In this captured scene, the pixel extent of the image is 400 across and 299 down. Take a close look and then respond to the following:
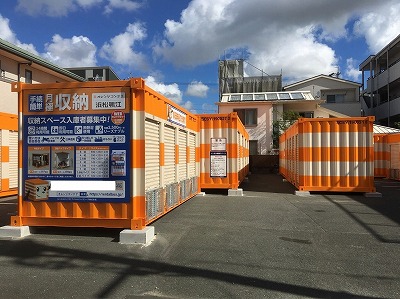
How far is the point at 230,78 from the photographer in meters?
39.6

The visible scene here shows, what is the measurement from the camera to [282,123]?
97.0ft

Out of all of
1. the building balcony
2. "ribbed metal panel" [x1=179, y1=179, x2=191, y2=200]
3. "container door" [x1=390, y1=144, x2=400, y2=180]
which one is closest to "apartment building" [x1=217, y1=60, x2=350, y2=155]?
the building balcony

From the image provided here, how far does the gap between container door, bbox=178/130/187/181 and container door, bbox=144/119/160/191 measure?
2.05m

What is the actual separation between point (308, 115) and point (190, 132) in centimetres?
2354

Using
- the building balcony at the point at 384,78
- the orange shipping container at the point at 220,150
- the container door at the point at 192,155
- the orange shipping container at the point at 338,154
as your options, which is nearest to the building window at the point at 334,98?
the building balcony at the point at 384,78

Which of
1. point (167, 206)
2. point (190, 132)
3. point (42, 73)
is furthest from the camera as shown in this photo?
point (42, 73)

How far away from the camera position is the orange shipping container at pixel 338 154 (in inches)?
468

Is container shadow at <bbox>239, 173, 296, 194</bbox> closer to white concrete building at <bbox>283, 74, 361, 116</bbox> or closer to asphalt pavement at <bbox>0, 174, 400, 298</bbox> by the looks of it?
asphalt pavement at <bbox>0, 174, 400, 298</bbox>

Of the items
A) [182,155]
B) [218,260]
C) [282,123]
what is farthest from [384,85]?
[218,260]

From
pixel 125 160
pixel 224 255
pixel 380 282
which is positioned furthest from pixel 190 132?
pixel 380 282

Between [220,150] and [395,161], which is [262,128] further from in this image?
[220,150]

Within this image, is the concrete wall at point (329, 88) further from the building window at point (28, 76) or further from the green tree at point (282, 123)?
the building window at point (28, 76)

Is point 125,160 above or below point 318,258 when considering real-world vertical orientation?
above

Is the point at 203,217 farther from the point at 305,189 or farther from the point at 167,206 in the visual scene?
the point at 305,189
